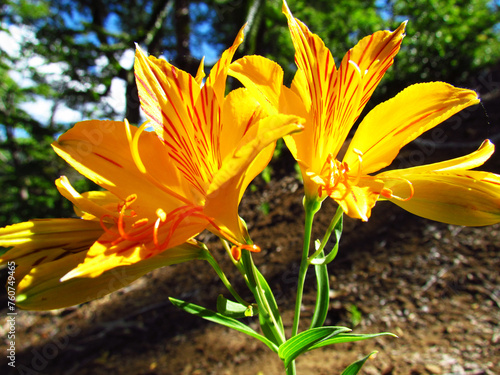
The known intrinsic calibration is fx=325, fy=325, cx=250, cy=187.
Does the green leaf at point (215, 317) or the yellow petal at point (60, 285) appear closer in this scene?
the yellow petal at point (60, 285)

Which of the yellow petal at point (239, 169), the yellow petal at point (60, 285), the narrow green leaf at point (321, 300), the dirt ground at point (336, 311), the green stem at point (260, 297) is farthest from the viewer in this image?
the dirt ground at point (336, 311)

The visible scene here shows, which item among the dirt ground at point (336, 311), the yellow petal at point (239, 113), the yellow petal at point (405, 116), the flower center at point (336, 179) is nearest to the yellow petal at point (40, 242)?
the yellow petal at point (239, 113)

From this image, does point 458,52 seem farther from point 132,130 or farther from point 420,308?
point 132,130

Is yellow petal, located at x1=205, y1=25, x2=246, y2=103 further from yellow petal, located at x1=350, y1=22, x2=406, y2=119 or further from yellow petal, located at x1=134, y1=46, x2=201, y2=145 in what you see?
yellow petal, located at x1=350, y1=22, x2=406, y2=119

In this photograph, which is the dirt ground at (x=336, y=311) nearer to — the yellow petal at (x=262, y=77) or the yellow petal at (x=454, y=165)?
the yellow petal at (x=454, y=165)

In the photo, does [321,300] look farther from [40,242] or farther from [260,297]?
[40,242]

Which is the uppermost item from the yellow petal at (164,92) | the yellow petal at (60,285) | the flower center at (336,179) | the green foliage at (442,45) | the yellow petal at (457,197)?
the green foliage at (442,45)
